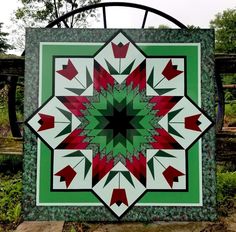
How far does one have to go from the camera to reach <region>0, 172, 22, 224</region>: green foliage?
2.00 meters

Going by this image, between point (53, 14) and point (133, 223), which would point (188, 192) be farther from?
point (53, 14)

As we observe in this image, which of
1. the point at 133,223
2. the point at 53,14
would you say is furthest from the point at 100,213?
the point at 53,14

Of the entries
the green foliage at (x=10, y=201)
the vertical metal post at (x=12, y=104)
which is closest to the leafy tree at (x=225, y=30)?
the vertical metal post at (x=12, y=104)

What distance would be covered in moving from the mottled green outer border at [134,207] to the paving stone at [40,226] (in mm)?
41

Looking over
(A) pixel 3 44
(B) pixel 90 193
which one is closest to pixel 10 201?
(B) pixel 90 193

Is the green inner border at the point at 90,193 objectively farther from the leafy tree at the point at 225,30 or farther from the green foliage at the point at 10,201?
the leafy tree at the point at 225,30

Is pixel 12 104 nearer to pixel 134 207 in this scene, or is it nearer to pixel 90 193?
pixel 90 193

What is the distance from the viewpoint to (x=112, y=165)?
6.56 ft

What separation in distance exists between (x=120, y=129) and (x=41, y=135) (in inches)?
20.0

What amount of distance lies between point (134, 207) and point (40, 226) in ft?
1.91

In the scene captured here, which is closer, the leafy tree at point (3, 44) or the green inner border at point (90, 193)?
the green inner border at point (90, 193)

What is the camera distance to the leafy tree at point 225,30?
36.9 metres

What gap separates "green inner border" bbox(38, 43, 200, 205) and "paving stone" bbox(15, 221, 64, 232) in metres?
0.13

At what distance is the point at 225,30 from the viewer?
40031 millimetres
